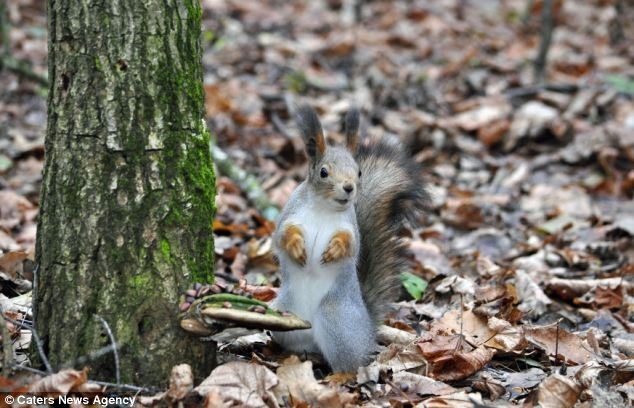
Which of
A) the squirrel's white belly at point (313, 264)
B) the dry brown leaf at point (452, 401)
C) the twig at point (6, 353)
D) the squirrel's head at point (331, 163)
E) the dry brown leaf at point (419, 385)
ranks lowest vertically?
the dry brown leaf at point (419, 385)

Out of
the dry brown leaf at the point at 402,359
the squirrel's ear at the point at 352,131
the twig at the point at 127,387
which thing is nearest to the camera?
the twig at the point at 127,387

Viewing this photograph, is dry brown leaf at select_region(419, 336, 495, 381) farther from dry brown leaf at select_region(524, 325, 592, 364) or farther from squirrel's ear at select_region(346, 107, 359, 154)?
squirrel's ear at select_region(346, 107, 359, 154)

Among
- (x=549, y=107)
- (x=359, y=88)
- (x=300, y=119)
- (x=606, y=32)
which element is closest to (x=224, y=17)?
(x=359, y=88)

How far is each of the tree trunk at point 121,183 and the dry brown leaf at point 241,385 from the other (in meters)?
0.13

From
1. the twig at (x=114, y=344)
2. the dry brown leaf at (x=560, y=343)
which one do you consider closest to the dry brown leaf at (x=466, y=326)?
the dry brown leaf at (x=560, y=343)

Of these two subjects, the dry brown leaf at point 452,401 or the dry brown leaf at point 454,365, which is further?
the dry brown leaf at point 454,365

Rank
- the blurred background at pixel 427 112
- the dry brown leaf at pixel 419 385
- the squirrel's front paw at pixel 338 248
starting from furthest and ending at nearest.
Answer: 1. the blurred background at pixel 427 112
2. the squirrel's front paw at pixel 338 248
3. the dry brown leaf at pixel 419 385

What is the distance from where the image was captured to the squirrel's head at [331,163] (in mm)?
2852

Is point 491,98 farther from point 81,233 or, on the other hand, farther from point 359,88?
point 81,233

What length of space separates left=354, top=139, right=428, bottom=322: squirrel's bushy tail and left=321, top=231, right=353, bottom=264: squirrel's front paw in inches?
18.8

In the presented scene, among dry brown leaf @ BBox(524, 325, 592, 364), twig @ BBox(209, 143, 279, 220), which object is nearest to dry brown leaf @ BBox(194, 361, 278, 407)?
dry brown leaf @ BBox(524, 325, 592, 364)

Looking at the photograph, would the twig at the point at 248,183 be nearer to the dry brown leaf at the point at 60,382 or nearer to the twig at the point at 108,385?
the twig at the point at 108,385

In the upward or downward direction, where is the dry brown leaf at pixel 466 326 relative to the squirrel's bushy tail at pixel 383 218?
downward

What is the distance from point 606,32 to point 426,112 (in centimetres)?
527
